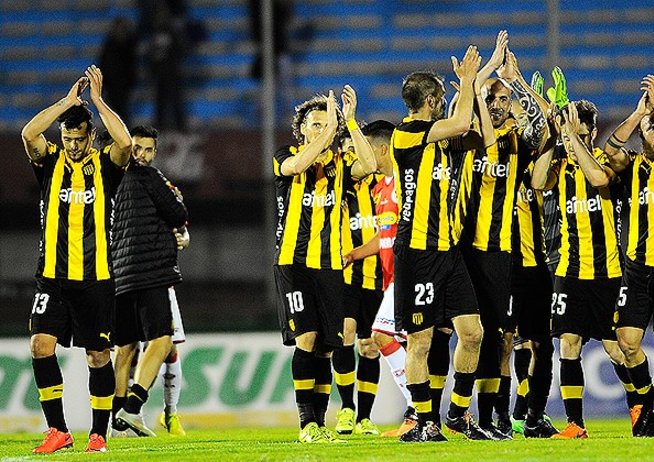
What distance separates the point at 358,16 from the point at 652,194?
36.8ft

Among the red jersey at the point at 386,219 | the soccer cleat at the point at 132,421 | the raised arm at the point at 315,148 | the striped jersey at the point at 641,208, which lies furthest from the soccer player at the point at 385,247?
the striped jersey at the point at 641,208

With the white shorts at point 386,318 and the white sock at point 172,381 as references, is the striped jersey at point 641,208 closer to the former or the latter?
the white shorts at point 386,318

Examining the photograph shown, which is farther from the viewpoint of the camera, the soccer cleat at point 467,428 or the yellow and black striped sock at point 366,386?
the yellow and black striped sock at point 366,386

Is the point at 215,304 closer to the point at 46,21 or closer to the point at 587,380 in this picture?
the point at 587,380

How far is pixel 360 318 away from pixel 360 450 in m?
2.66

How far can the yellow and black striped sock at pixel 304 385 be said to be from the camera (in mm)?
8617

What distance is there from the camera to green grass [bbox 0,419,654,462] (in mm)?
7176

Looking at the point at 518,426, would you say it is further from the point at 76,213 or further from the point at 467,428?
the point at 76,213

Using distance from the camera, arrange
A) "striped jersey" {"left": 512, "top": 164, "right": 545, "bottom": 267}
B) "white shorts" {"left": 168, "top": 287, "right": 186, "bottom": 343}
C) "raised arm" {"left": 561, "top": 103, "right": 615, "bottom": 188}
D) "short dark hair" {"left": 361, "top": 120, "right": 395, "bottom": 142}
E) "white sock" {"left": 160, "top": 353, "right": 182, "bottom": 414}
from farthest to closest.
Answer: "white sock" {"left": 160, "top": 353, "right": 182, "bottom": 414}, "white shorts" {"left": 168, "top": 287, "right": 186, "bottom": 343}, "short dark hair" {"left": 361, "top": 120, "right": 395, "bottom": 142}, "striped jersey" {"left": 512, "top": 164, "right": 545, "bottom": 267}, "raised arm" {"left": 561, "top": 103, "right": 615, "bottom": 188}

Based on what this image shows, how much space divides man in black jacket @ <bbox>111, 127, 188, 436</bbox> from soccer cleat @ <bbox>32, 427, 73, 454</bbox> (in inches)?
67.9

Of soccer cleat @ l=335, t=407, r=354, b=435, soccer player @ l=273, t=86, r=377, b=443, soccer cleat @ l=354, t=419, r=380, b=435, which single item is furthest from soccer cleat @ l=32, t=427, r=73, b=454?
A: soccer cleat @ l=354, t=419, r=380, b=435

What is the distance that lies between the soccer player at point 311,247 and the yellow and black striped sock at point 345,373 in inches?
46.4

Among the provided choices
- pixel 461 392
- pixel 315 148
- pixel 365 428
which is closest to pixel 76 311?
pixel 315 148

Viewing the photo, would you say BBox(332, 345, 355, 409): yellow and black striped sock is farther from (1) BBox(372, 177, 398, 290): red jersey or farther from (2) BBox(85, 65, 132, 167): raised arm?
A: (2) BBox(85, 65, 132, 167): raised arm
